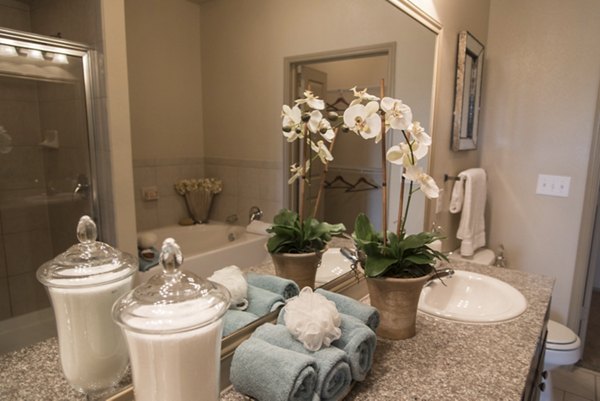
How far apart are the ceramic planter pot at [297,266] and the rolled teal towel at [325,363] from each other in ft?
1.00

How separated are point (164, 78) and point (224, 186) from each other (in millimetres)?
287

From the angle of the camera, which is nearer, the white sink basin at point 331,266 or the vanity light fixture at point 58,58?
the vanity light fixture at point 58,58

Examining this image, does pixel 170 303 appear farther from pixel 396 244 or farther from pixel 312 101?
pixel 312 101

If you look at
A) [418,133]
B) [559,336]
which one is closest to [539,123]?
[559,336]

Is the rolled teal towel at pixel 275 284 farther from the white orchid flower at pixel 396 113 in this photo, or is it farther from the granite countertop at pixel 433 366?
the white orchid flower at pixel 396 113

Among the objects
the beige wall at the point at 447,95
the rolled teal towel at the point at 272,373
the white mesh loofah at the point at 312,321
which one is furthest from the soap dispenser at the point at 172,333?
the beige wall at the point at 447,95

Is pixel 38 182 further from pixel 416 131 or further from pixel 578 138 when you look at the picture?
pixel 578 138

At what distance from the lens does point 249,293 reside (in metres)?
0.98

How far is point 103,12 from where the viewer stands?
70cm

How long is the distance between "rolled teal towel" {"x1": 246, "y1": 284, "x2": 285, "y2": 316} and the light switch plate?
2079 millimetres

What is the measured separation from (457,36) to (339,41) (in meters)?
0.94

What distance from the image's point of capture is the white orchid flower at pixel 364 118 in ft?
3.21

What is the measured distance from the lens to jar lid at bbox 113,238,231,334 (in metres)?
0.54

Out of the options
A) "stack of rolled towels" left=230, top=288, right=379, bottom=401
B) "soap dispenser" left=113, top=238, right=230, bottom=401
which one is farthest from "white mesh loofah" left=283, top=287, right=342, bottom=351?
"soap dispenser" left=113, top=238, right=230, bottom=401
